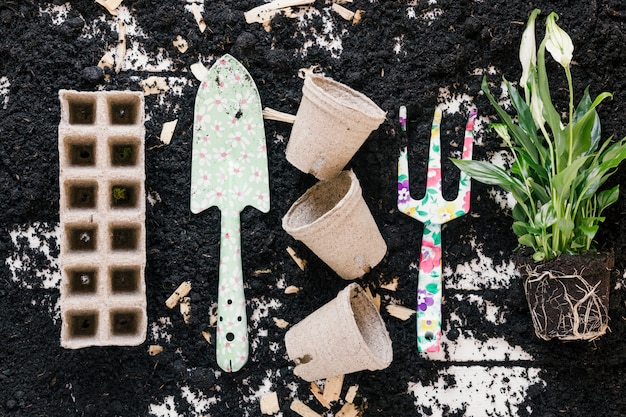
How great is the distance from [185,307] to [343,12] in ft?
2.57

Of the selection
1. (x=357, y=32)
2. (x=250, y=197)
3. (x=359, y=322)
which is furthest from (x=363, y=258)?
(x=357, y=32)

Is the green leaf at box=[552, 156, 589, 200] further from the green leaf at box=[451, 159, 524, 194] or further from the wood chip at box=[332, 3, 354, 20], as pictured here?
the wood chip at box=[332, 3, 354, 20]

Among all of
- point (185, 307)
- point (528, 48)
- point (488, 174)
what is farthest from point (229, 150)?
point (528, 48)

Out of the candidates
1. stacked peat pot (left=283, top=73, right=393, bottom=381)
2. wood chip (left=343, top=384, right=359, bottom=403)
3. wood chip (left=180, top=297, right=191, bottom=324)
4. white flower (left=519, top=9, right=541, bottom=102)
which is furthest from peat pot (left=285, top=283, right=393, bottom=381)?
white flower (left=519, top=9, right=541, bottom=102)

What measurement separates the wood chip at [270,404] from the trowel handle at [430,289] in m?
0.36

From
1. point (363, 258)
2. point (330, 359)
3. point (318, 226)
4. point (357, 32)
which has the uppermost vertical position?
point (357, 32)

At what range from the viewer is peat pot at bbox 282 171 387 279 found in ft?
4.69

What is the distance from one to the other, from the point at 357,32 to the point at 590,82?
56 centimetres

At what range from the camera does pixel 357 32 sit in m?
1.61

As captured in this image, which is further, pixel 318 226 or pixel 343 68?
pixel 343 68

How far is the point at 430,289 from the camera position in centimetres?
159

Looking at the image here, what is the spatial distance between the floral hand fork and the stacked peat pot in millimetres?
107

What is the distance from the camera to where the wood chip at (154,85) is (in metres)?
1.60

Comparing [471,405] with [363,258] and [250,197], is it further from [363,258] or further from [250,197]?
[250,197]
